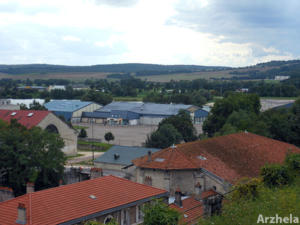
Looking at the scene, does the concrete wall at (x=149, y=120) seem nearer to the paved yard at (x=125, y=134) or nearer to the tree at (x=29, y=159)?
the paved yard at (x=125, y=134)

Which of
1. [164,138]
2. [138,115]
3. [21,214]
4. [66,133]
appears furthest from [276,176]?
[138,115]

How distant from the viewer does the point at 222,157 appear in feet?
114

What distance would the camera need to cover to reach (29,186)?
23719mm

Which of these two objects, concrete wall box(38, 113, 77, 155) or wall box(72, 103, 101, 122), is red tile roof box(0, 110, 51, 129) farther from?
wall box(72, 103, 101, 122)

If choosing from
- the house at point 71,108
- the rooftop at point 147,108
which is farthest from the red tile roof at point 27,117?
the rooftop at point 147,108

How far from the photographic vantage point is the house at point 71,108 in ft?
304

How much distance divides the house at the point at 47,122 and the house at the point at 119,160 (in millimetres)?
13901

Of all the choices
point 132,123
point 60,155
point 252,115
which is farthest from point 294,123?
point 132,123

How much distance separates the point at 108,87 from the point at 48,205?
14642 cm

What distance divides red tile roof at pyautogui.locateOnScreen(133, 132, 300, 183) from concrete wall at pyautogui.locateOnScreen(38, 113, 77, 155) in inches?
887

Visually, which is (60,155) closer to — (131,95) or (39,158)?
(39,158)

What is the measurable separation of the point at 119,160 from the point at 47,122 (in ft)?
54.9

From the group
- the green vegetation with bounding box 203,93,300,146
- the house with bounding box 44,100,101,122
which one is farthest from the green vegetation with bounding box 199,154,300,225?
the house with bounding box 44,100,101,122

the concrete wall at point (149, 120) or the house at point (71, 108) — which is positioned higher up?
the house at point (71, 108)
